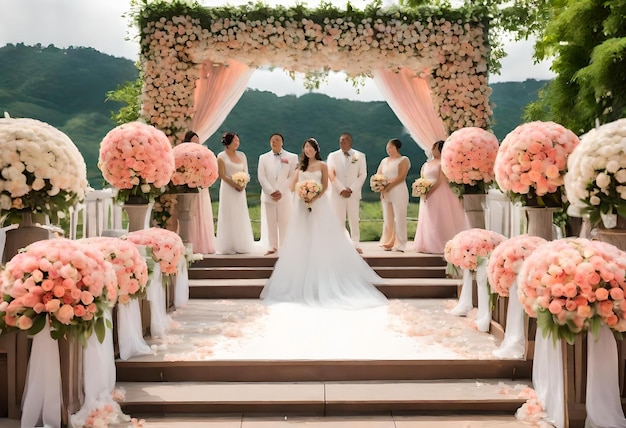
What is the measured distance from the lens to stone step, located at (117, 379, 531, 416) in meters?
4.52

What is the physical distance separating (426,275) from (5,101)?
25.1 metres

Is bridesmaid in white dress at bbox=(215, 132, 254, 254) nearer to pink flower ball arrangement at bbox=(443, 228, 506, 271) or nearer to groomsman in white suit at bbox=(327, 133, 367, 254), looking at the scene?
groomsman in white suit at bbox=(327, 133, 367, 254)

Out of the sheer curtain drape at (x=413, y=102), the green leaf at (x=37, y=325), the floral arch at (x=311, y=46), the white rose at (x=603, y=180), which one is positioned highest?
the floral arch at (x=311, y=46)

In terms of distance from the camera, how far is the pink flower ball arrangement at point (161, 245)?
582 cm

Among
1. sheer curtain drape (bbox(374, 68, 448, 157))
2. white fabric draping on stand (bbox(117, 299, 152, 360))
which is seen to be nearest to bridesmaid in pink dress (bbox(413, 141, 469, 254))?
sheer curtain drape (bbox(374, 68, 448, 157))

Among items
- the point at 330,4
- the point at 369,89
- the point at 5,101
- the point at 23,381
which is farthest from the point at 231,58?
the point at 5,101

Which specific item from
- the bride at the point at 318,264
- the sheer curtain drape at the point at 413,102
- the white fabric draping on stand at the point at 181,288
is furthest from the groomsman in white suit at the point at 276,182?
the white fabric draping on stand at the point at 181,288

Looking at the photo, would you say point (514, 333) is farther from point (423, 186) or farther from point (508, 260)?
point (423, 186)

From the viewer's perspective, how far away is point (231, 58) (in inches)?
383

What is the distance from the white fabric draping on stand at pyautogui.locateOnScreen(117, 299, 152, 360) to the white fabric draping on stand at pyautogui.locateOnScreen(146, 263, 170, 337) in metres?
0.50

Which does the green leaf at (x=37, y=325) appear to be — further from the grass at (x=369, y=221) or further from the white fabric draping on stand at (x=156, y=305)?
the grass at (x=369, y=221)

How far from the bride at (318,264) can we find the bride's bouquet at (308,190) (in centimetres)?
5

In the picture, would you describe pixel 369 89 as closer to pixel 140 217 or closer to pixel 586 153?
pixel 140 217

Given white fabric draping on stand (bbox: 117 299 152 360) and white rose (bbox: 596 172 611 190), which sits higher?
white rose (bbox: 596 172 611 190)
